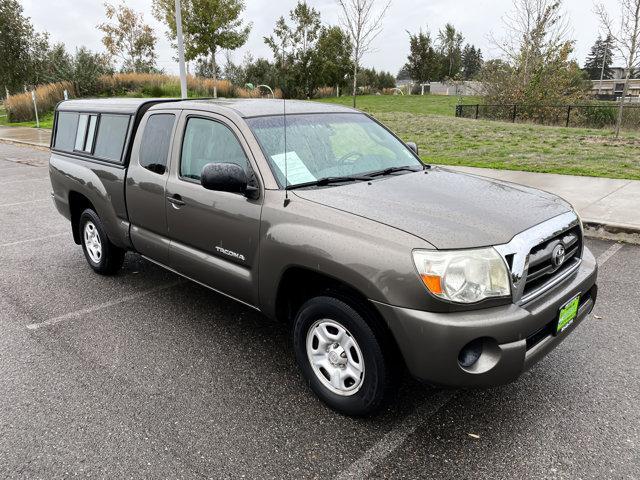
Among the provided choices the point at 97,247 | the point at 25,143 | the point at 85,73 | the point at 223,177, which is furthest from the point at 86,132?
the point at 85,73

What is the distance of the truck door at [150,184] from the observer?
3.98m

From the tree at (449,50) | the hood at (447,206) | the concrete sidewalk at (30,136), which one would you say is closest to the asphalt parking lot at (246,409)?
the hood at (447,206)

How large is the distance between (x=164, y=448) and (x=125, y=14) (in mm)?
45293

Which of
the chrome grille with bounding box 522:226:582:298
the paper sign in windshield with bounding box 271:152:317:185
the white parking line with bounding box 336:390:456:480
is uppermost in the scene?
the paper sign in windshield with bounding box 271:152:317:185

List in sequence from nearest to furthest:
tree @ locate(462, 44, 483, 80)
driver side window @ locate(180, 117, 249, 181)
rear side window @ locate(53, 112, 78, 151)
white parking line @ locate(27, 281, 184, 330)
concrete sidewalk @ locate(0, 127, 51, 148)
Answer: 1. driver side window @ locate(180, 117, 249, 181)
2. white parking line @ locate(27, 281, 184, 330)
3. rear side window @ locate(53, 112, 78, 151)
4. concrete sidewalk @ locate(0, 127, 51, 148)
5. tree @ locate(462, 44, 483, 80)

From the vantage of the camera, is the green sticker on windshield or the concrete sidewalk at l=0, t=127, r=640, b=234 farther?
the concrete sidewalk at l=0, t=127, r=640, b=234

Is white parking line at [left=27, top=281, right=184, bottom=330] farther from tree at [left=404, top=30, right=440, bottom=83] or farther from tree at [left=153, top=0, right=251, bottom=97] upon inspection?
tree at [left=404, top=30, right=440, bottom=83]

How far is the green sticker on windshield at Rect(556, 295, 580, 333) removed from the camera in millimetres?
2762

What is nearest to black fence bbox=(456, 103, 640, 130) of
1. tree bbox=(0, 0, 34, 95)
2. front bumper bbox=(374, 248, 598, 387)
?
front bumper bbox=(374, 248, 598, 387)

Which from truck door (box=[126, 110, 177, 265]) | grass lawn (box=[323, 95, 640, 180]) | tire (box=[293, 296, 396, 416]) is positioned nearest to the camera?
tire (box=[293, 296, 396, 416])

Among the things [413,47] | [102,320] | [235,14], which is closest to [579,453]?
Result: [102,320]

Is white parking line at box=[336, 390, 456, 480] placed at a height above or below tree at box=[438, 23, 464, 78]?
below

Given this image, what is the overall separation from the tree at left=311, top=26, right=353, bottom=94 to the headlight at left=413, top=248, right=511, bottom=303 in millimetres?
39413

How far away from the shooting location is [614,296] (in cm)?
454
